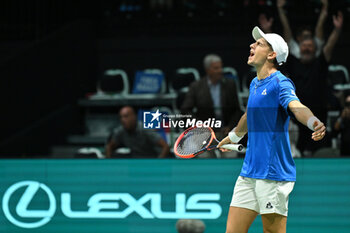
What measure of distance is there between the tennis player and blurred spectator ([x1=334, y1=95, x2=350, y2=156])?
57.9 inches

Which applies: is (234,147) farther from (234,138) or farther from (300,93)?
(300,93)

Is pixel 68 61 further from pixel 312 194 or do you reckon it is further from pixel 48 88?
pixel 312 194

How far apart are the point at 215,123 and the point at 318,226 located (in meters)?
1.29

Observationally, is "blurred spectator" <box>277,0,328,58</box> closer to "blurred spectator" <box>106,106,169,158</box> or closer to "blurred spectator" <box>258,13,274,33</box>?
"blurred spectator" <box>258,13,274,33</box>

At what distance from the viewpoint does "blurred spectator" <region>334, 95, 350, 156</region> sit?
5574 millimetres

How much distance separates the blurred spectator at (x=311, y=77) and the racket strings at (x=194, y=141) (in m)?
0.91

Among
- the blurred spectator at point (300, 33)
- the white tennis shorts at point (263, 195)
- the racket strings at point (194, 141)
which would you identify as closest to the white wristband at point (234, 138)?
the racket strings at point (194, 141)

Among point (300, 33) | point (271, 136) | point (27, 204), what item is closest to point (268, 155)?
point (271, 136)

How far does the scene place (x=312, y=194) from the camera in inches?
220

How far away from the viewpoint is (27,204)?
5836 mm

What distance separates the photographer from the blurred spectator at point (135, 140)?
5836 millimetres

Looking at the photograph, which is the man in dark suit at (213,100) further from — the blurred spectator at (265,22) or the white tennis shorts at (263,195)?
the white tennis shorts at (263,195)

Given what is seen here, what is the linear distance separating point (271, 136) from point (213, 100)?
1.40m

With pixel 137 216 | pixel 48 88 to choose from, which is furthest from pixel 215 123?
pixel 48 88
